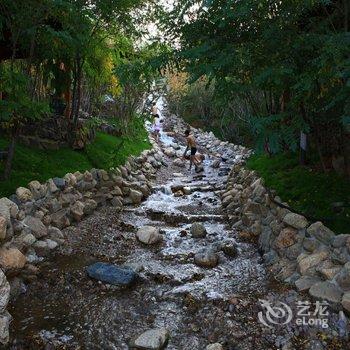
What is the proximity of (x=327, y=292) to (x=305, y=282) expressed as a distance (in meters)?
0.48

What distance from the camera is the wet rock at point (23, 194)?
7.74m

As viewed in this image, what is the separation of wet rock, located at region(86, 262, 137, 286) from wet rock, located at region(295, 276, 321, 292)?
283cm

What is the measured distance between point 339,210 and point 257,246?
6.92ft

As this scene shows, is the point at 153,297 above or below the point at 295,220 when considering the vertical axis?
below

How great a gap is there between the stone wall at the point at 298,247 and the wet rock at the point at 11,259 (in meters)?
4.55

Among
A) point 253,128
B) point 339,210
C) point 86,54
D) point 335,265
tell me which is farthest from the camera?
point 86,54

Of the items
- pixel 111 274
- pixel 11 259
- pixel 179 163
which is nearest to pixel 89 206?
pixel 111 274

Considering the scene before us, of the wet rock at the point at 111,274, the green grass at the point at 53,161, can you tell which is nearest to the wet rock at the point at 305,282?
the wet rock at the point at 111,274

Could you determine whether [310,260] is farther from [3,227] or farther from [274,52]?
[3,227]

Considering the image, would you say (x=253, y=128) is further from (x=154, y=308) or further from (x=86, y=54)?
(x=86, y=54)

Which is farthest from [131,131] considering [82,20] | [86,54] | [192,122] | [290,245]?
[192,122]

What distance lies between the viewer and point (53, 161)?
10.6 meters

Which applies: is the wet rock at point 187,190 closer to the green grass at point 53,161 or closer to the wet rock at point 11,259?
the green grass at point 53,161

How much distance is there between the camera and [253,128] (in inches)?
209
